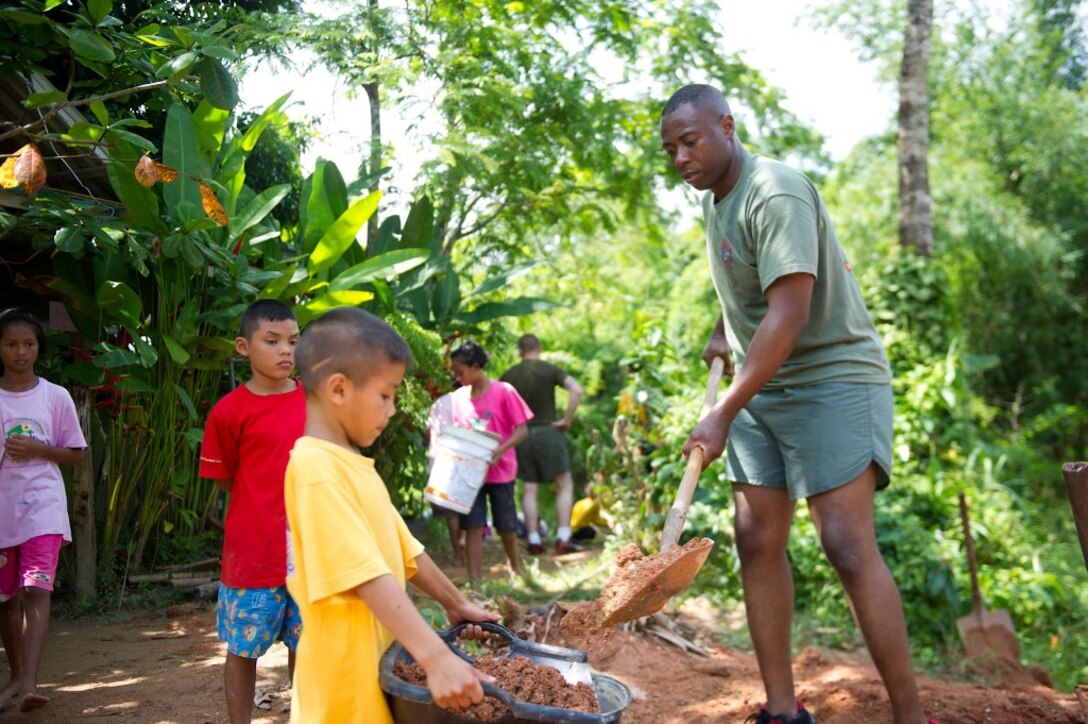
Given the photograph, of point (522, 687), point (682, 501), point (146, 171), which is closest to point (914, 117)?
point (682, 501)

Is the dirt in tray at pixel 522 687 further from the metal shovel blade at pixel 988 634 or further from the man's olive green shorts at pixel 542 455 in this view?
the man's olive green shorts at pixel 542 455

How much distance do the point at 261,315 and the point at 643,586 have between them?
1.64 metres

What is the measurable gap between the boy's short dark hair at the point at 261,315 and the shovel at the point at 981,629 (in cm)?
427

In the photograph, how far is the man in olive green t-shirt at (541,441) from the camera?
8523 millimetres

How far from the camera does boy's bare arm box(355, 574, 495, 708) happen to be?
1828mm

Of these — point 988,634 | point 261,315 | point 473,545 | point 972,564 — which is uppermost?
point 261,315

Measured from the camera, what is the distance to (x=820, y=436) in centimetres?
310

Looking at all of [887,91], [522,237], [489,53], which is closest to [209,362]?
[489,53]

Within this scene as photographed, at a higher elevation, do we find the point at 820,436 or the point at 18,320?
the point at 18,320

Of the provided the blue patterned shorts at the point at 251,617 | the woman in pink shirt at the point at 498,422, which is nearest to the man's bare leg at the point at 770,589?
the blue patterned shorts at the point at 251,617

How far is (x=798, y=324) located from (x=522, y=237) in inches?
271

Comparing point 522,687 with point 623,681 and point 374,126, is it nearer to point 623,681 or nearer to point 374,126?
point 623,681

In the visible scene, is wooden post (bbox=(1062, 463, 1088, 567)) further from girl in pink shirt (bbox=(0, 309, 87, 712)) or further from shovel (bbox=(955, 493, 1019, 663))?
girl in pink shirt (bbox=(0, 309, 87, 712))

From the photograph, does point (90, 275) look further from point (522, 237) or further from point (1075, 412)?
point (1075, 412)
